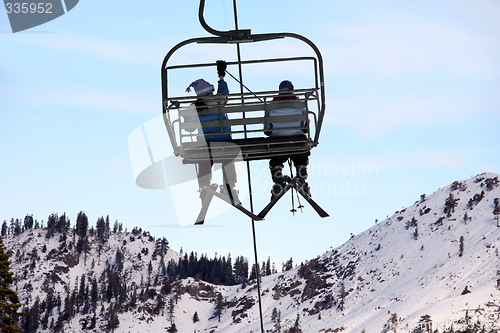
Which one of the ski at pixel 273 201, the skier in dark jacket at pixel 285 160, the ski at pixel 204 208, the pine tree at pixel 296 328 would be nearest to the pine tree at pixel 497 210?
the pine tree at pixel 296 328

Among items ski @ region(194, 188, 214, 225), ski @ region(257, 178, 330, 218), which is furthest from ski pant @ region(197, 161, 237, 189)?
ski @ region(257, 178, 330, 218)

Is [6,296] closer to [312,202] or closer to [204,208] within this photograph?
[204,208]

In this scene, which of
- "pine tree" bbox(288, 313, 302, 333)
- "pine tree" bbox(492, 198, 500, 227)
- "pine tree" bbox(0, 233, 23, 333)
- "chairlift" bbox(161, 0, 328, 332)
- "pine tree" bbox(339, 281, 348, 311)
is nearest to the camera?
"chairlift" bbox(161, 0, 328, 332)

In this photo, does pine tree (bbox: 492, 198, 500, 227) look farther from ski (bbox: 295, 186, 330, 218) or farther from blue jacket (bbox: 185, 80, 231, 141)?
blue jacket (bbox: 185, 80, 231, 141)

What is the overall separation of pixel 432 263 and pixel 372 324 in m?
35.0

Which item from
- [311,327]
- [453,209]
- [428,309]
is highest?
[453,209]

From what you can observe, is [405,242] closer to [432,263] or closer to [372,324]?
[432,263]

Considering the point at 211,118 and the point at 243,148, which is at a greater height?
the point at 211,118

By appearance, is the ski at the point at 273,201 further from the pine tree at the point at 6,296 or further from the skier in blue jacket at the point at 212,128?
the pine tree at the point at 6,296

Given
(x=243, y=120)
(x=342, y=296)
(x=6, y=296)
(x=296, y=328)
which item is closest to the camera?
(x=243, y=120)

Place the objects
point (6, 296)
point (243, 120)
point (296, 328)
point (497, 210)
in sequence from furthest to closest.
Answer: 1. point (296, 328)
2. point (497, 210)
3. point (6, 296)
4. point (243, 120)

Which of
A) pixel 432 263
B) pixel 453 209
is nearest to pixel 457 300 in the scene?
pixel 432 263

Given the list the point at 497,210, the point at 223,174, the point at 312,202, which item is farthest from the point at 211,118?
the point at 497,210

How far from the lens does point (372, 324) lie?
480 feet
